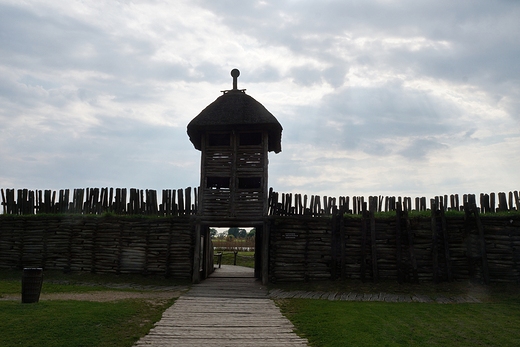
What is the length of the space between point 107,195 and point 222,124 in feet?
20.2

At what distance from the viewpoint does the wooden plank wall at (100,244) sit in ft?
54.2

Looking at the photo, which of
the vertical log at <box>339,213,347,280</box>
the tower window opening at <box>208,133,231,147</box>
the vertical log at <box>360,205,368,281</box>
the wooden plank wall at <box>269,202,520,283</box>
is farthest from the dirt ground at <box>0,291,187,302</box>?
the tower window opening at <box>208,133,231,147</box>

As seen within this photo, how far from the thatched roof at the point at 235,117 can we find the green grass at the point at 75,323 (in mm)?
8284

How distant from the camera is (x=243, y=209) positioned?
16.3m

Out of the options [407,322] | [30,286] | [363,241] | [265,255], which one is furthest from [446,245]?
[30,286]

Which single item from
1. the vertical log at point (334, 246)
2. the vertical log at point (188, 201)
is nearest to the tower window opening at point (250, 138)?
the vertical log at point (188, 201)

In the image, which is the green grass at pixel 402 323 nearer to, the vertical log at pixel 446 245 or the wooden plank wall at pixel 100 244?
the vertical log at pixel 446 245

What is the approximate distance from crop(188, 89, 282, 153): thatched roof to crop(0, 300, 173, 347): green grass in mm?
8284

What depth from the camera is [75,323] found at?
8.12 m

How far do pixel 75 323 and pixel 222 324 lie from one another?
9.55ft

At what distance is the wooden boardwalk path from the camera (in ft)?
24.3

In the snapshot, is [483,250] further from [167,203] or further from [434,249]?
[167,203]

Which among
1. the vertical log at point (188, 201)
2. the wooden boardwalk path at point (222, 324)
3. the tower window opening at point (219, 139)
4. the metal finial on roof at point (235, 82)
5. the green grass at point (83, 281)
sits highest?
the metal finial on roof at point (235, 82)

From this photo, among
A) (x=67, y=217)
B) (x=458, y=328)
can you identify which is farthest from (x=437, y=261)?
(x=67, y=217)
